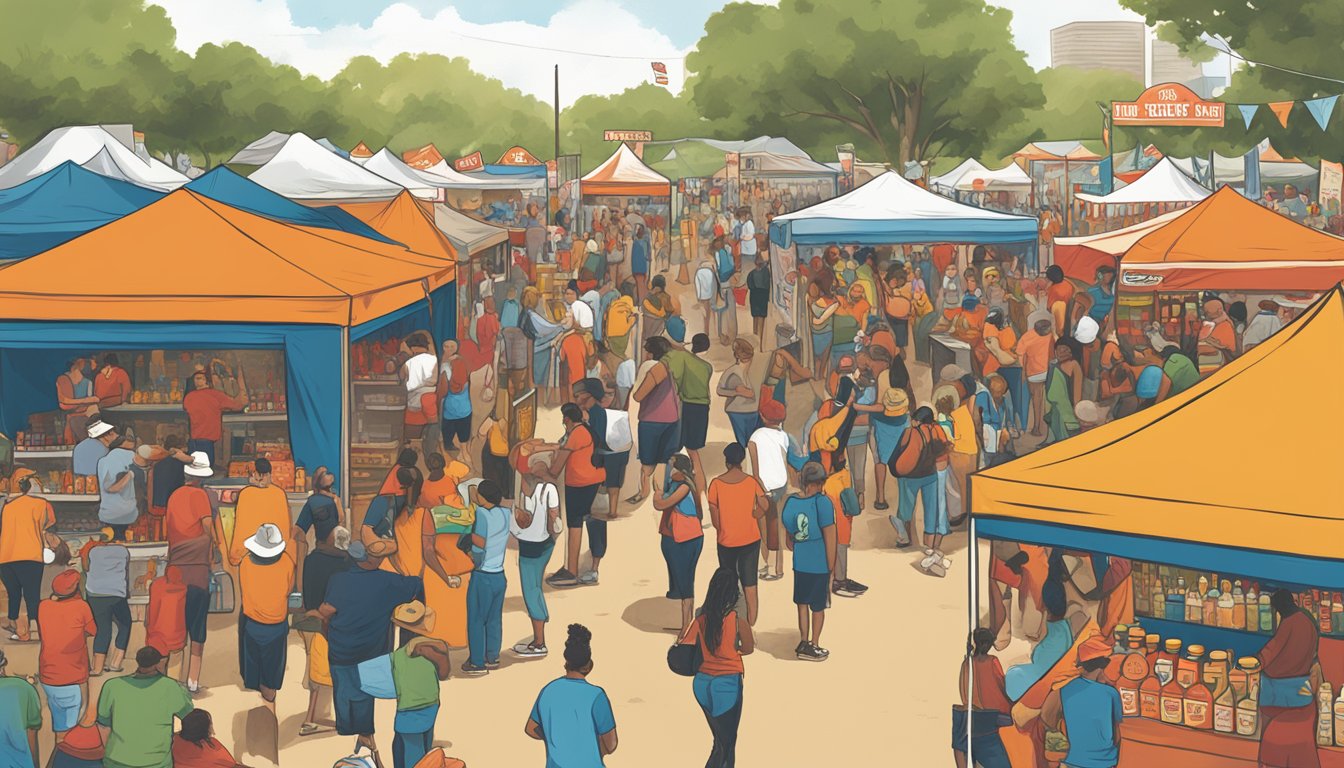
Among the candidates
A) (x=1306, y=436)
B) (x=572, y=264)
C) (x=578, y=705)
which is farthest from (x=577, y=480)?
(x=572, y=264)

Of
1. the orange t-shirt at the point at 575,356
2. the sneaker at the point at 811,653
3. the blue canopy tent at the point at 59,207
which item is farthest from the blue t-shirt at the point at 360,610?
the blue canopy tent at the point at 59,207

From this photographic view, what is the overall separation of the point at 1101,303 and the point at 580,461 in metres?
9.27

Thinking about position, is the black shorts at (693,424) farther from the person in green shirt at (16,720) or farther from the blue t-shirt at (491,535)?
the person in green shirt at (16,720)

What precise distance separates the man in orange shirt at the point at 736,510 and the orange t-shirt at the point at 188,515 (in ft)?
10.3

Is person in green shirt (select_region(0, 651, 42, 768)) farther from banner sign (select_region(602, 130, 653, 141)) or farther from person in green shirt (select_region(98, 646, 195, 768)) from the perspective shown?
banner sign (select_region(602, 130, 653, 141))

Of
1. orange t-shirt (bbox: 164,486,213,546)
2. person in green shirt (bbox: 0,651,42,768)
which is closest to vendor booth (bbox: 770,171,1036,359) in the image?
orange t-shirt (bbox: 164,486,213,546)

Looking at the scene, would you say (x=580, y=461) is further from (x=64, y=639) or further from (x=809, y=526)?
(x=64, y=639)

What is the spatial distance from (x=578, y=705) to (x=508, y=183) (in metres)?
26.4

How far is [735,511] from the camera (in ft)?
30.3

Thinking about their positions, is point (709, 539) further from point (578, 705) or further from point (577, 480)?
point (578, 705)

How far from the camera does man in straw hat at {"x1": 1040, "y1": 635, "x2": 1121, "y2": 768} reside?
6426mm

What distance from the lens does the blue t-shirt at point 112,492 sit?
401 inches

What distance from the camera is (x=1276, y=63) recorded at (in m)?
32.0

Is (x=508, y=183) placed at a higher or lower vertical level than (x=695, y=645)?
higher
